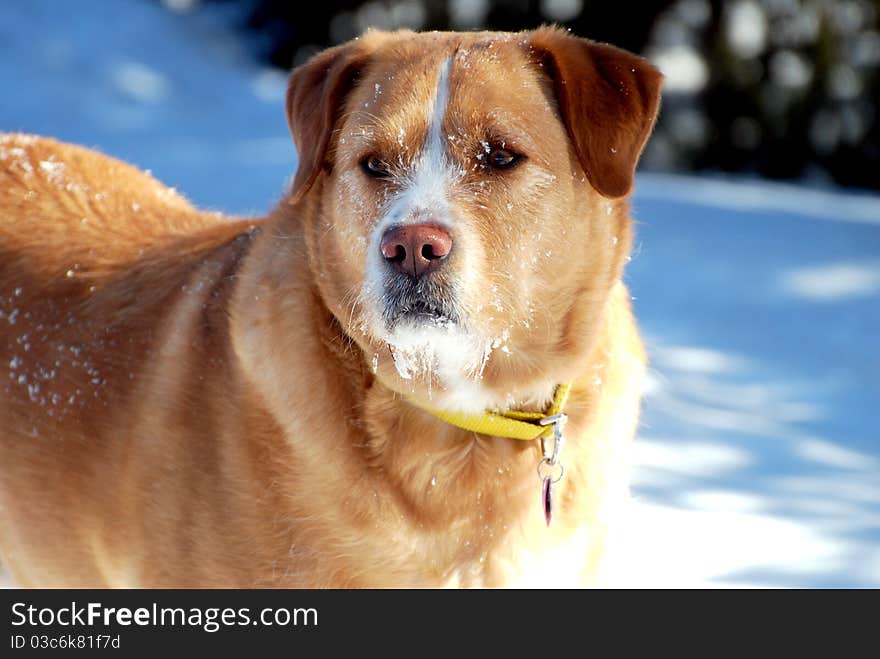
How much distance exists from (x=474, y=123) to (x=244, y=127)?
29.8 ft

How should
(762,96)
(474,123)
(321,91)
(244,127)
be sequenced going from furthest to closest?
1. (244,127)
2. (762,96)
3. (321,91)
4. (474,123)

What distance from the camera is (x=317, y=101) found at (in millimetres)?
3066

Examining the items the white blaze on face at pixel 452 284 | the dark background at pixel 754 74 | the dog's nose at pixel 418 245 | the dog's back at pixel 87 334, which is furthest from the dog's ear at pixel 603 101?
the dark background at pixel 754 74

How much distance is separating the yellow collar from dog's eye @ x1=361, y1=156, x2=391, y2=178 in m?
0.58

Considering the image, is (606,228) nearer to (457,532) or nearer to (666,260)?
(457,532)

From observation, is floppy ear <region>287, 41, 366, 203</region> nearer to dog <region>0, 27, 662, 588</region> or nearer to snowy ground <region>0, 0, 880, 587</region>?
dog <region>0, 27, 662, 588</region>

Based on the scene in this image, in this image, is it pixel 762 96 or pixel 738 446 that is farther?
pixel 762 96

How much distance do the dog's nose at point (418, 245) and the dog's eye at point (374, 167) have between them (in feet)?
0.87

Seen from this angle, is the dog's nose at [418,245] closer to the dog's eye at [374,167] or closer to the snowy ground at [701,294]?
the dog's eye at [374,167]

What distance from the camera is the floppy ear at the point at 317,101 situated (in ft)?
9.70

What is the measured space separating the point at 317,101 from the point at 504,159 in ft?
1.89

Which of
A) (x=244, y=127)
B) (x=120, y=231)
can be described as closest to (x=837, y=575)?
(x=120, y=231)

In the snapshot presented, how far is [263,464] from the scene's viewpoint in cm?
291

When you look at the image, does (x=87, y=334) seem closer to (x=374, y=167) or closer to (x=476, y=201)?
(x=374, y=167)
